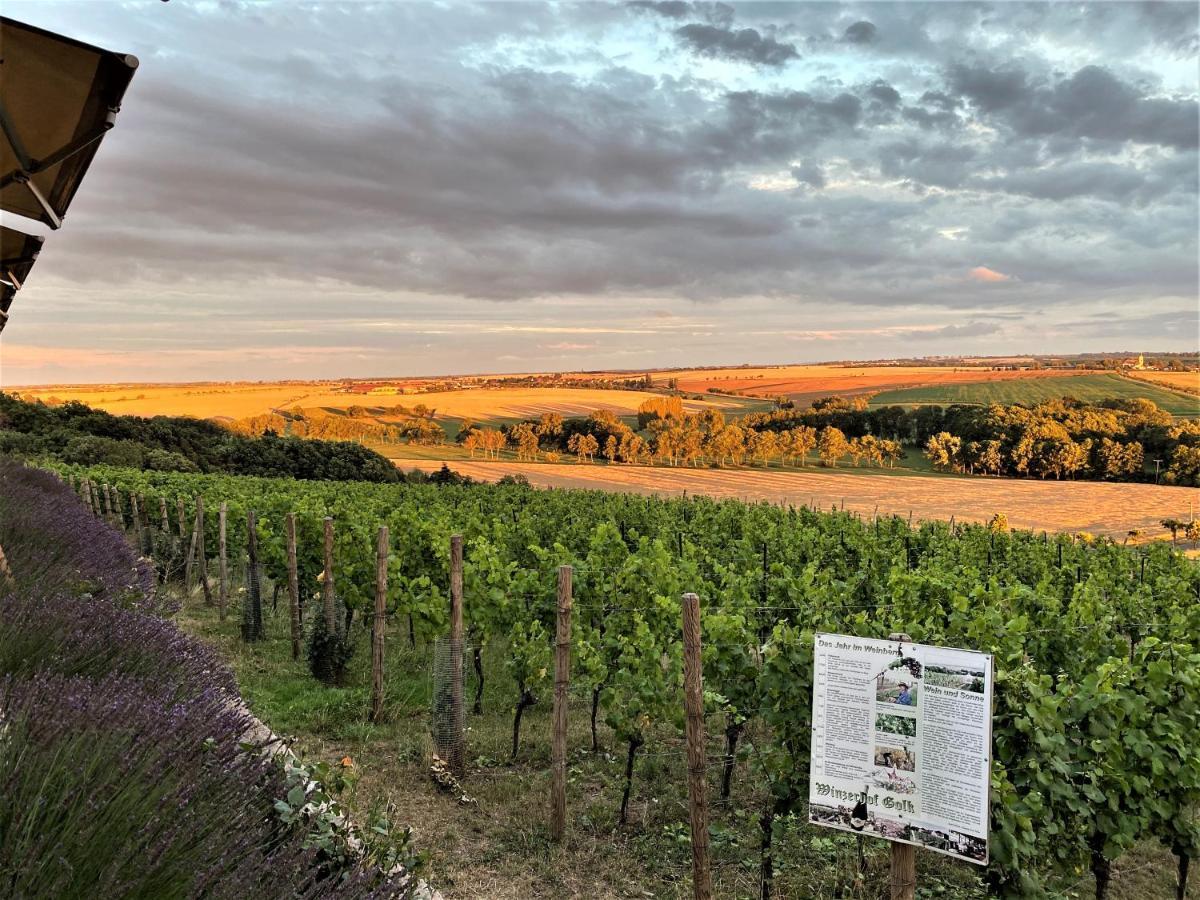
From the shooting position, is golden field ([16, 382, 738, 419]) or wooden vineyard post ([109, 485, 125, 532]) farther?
golden field ([16, 382, 738, 419])

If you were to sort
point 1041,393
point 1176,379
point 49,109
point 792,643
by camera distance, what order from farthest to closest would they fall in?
point 1176,379 < point 1041,393 < point 792,643 < point 49,109

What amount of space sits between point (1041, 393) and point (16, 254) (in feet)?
297

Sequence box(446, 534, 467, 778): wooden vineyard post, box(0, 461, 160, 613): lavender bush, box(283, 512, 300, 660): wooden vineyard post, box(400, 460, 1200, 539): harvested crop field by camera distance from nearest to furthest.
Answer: box(0, 461, 160, 613): lavender bush → box(446, 534, 467, 778): wooden vineyard post → box(283, 512, 300, 660): wooden vineyard post → box(400, 460, 1200, 539): harvested crop field

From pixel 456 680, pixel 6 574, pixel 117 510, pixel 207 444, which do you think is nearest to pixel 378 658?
pixel 456 680

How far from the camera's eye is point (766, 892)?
13.9 feet

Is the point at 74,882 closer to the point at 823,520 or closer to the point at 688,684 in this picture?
the point at 688,684

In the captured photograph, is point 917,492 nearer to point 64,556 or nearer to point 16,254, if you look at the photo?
point 64,556

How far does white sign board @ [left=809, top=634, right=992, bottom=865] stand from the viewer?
3.01m

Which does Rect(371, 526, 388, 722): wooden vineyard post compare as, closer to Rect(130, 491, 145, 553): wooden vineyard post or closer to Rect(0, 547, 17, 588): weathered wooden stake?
Rect(0, 547, 17, 588): weathered wooden stake

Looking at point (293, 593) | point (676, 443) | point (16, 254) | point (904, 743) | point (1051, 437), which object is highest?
point (16, 254)

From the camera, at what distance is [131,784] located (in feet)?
6.51

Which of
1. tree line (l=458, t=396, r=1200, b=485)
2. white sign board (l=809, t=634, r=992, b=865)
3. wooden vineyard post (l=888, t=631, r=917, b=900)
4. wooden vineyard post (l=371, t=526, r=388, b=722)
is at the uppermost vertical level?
white sign board (l=809, t=634, r=992, b=865)

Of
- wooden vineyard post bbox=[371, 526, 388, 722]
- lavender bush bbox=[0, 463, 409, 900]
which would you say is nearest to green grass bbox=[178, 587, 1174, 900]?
wooden vineyard post bbox=[371, 526, 388, 722]

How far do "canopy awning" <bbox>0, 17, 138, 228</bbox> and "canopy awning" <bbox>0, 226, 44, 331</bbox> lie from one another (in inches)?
39.3
